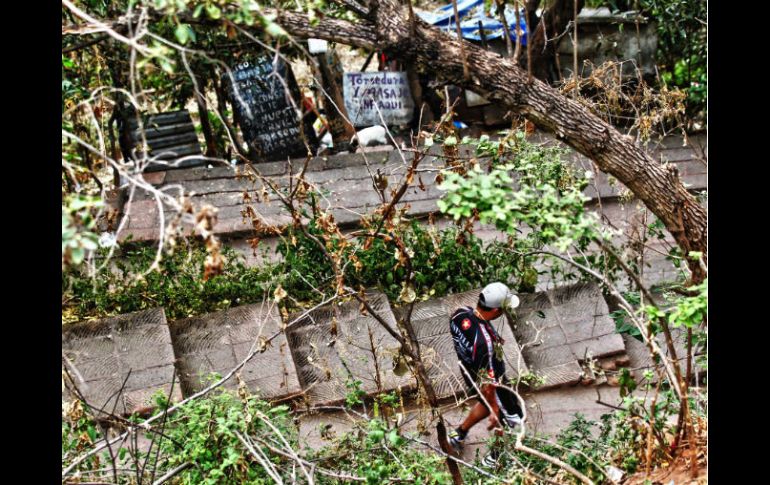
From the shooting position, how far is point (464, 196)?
14.6 feet

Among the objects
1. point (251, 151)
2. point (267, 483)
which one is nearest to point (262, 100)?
point (251, 151)

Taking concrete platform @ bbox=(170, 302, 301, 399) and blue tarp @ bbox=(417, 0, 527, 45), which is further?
blue tarp @ bbox=(417, 0, 527, 45)

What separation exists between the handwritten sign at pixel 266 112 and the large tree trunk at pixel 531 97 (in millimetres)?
4062

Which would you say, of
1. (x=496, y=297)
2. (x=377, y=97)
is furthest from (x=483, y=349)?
(x=377, y=97)

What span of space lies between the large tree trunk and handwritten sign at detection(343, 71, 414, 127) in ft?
14.3

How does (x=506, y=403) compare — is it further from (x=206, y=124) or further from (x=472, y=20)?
(x=472, y=20)

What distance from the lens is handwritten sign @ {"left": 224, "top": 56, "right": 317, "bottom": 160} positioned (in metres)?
9.38

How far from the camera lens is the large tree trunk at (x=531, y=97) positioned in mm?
5387

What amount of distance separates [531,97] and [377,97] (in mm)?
4652

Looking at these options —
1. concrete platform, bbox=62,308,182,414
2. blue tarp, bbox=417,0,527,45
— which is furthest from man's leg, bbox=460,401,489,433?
blue tarp, bbox=417,0,527,45

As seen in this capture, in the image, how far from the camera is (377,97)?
32.6 ft

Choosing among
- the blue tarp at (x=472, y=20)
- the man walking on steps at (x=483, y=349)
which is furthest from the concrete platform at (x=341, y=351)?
the blue tarp at (x=472, y=20)

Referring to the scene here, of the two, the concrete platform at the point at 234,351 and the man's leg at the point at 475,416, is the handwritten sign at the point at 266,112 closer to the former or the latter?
the concrete platform at the point at 234,351

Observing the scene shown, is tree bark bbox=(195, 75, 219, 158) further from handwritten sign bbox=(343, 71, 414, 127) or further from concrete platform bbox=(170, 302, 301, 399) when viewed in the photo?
concrete platform bbox=(170, 302, 301, 399)
